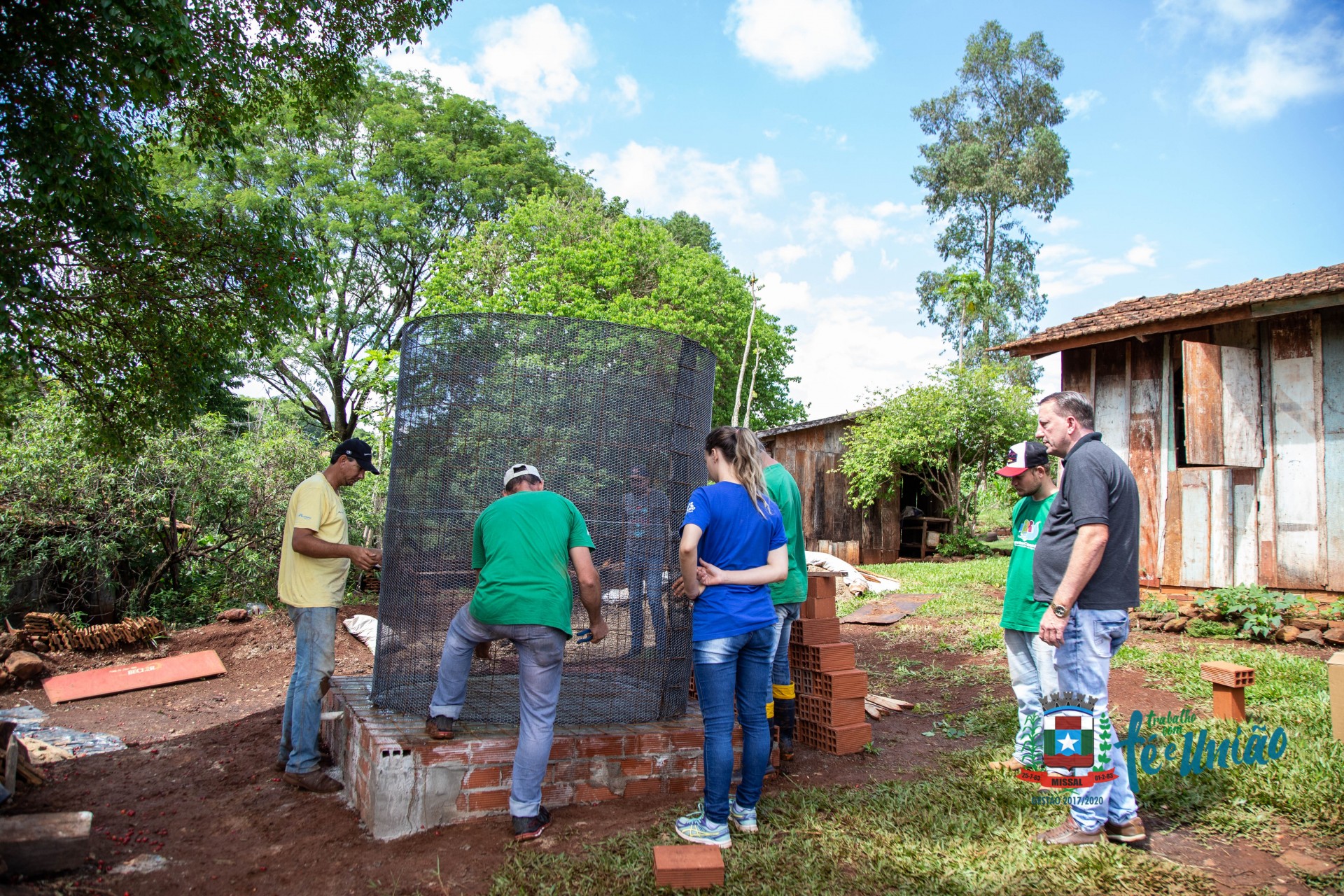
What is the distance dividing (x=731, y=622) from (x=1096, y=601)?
1.50 meters

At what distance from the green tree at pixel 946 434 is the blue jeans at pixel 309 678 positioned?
15111 mm

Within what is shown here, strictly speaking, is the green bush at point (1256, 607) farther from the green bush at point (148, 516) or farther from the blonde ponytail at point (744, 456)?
the green bush at point (148, 516)

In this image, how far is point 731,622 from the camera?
3.34 meters

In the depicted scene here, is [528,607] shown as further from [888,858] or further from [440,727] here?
[888,858]

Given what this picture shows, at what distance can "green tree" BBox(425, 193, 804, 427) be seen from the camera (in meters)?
19.0

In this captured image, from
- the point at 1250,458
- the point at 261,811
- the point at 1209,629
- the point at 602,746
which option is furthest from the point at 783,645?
the point at 1250,458

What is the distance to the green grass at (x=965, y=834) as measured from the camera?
301cm

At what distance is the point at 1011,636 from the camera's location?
412 cm

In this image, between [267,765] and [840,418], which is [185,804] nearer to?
[267,765]

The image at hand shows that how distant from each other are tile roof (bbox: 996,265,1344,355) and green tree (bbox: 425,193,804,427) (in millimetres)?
9844

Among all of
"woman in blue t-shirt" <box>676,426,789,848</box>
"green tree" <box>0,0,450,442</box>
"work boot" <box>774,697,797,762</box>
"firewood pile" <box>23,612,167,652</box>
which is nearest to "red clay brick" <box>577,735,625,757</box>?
"woman in blue t-shirt" <box>676,426,789,848</box>

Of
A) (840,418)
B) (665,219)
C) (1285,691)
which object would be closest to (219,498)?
(1285,691)

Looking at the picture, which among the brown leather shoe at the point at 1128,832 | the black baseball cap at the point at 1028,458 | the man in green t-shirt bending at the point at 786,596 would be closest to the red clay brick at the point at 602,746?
the man in green t-shirt bending at the point at 786,596

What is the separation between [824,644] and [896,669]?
2.65 metres
